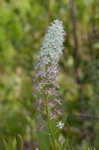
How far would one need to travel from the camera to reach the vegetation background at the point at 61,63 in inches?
147

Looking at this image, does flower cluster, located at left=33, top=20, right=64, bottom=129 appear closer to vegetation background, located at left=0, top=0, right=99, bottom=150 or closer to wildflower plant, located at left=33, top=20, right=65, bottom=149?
wildflower plant, located at left=33, top=20, right=65, bottom=149

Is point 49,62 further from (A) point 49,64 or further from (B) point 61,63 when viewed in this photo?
(B) point 61,63

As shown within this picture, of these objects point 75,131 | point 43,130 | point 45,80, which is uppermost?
point 45,80

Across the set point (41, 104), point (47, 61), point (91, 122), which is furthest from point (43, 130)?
point (91, 122)

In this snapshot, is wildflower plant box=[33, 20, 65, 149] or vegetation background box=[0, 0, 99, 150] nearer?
wildflower plant box=[33, 20, 65, 149]

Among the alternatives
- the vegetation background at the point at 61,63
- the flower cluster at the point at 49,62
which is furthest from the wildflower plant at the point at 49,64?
Result: the vegetation background at the point at 61,63

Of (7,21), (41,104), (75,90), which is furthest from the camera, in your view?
(7,21)

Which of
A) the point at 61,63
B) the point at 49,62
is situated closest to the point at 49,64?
the point at 49,62

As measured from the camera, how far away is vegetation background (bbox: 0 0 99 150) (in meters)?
3.73

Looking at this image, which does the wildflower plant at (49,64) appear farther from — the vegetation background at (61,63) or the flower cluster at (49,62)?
the vegetation background at (61,63)

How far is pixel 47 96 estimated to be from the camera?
1.53m

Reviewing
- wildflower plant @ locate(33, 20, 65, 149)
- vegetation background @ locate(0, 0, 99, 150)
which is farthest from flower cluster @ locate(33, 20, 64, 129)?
vegetation background @ locate(0, 0, 99, 150)

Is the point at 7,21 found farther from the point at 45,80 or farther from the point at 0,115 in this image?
the point at 45,80

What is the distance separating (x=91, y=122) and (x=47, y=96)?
2.32 metres
